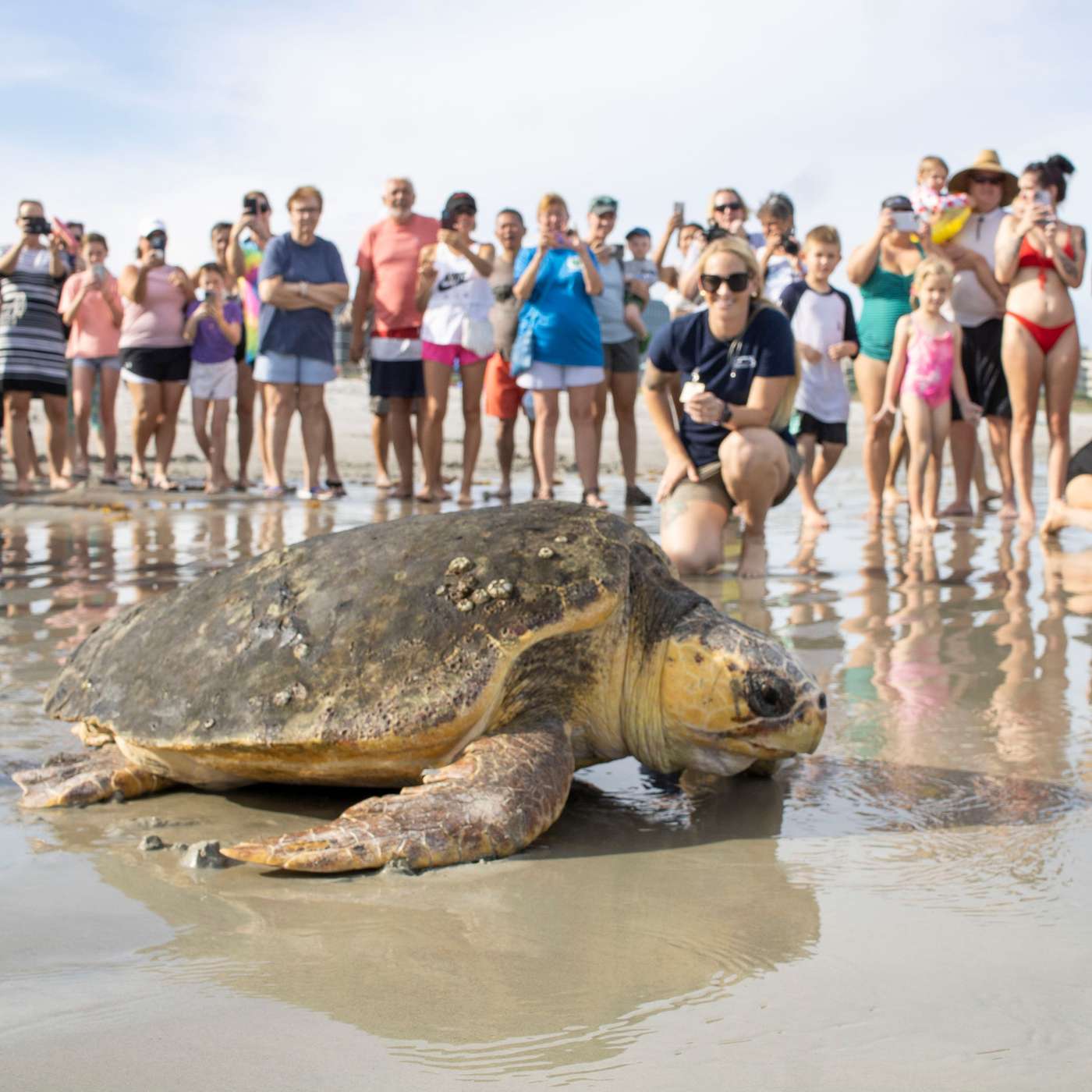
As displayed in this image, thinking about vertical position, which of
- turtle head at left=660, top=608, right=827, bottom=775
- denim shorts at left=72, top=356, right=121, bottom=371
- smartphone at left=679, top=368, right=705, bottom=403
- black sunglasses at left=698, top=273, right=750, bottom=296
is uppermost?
denim shorts at left=72, top=356, right=121, bottom=371

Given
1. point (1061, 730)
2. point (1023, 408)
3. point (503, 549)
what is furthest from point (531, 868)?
point (1023, 408)

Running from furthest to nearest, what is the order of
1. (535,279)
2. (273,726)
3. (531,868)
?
(535,279) → (273,726) → (531,868)

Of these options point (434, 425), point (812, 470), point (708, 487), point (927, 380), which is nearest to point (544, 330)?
point (434, 425)

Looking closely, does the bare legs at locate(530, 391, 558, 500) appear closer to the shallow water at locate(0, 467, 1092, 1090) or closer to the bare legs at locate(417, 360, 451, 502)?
the bare legs at locate(417, 360, 451, 502)

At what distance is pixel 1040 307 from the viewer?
23.2 feet

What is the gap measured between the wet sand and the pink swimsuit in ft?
13.6

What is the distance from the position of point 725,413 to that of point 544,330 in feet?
9.41

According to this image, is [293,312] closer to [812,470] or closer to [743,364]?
[812,470]

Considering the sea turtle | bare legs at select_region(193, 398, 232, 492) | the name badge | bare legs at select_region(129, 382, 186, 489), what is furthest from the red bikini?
bare legs at select_region(129, 382, 186, 489)

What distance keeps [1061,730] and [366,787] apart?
68.4 inches

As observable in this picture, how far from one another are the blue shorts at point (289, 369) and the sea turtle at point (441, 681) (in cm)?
552

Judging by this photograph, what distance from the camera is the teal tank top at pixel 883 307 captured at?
Result: 8.01 metres

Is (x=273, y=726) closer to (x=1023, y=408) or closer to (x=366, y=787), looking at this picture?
(x=366, y=787)

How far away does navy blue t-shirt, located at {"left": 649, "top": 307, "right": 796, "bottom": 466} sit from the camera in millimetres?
5238
